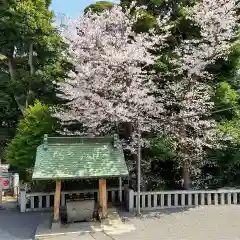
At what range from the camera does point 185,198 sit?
1300 centimetres

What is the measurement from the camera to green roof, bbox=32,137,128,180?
10117 millimetres

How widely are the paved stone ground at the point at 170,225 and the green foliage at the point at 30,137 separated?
6.93ft

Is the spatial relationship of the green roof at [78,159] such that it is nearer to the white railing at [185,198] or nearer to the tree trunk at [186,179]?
the white railing at [185,198]

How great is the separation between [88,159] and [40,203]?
10.2 feet

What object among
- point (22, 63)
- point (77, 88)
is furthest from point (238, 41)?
point (22, 63)

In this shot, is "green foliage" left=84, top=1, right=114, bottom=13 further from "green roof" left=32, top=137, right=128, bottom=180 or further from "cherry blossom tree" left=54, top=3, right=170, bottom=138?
"green roof" left=32, top=137, right=128, bottom=180

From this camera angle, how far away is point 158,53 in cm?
1404

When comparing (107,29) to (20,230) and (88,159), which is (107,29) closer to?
(88,159)

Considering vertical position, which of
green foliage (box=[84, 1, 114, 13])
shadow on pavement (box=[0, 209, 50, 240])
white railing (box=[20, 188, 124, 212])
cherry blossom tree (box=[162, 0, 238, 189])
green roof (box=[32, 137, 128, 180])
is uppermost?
green foliage (box=[84, 1, 114, 13])

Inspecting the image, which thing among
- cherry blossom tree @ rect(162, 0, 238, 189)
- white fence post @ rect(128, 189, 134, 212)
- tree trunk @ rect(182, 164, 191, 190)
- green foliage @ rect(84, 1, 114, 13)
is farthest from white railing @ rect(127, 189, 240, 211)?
green foliage @ rect(84, 1, 114, 13)

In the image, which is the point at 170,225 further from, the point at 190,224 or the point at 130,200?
the point at 130,200

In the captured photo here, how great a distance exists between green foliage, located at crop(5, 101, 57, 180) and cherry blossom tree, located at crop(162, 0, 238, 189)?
15.5ft

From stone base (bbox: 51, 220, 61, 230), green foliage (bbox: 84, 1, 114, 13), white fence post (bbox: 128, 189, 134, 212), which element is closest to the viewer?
stone base (bbox: 51, 220, 61, 230)

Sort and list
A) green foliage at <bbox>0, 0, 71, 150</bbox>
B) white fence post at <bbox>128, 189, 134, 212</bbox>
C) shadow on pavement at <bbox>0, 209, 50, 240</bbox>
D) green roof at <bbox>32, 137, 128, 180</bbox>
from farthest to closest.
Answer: green foliage at <bbox>0, 0, 71, 150</bbox>
white fence post at <bbox>128, 189, 134, 212</bbox>
green roof at <bbox>32, 137, 128, 180</bbox>
shadow on pavement at <bbox>0, 209, 50, 240</bbox>
